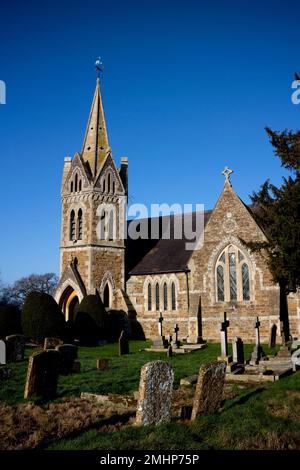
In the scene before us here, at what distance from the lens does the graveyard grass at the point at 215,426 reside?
689 cm

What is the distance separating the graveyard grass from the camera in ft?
22.6

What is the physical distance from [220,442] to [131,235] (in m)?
32.3

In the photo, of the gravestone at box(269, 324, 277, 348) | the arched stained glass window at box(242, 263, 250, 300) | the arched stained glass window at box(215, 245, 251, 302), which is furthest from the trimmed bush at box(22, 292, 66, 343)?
the gravestone at box(269, 324, 277, 348)

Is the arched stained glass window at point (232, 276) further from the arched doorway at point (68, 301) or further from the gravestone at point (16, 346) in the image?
the gravestone at point (16, 346)

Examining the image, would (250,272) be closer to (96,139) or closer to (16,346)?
(16,346)

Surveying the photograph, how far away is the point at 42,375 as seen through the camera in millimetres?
10539

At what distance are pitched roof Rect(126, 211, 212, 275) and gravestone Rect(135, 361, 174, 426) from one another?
22375 millimetres

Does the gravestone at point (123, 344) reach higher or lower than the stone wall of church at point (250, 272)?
lower

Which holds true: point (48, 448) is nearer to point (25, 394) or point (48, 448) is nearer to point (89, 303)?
point (25, 394)

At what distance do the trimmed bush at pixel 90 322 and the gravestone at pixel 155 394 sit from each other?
2100 cm

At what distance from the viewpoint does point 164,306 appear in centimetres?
3197

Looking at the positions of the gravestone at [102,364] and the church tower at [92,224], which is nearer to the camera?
the gravestone at [102,364]

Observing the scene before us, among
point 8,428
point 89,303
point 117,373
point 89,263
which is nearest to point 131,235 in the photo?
point 89,263

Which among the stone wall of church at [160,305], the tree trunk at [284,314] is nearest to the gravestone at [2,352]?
the tree trunk at [284,314]
